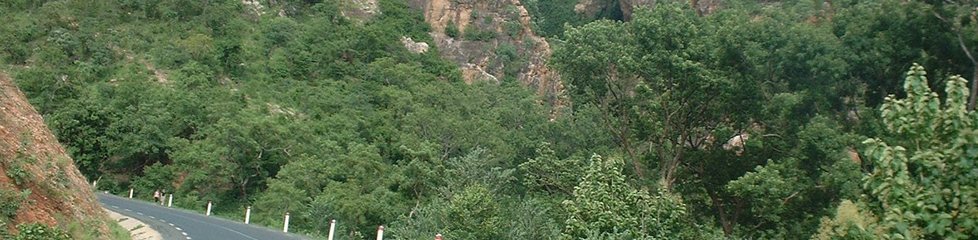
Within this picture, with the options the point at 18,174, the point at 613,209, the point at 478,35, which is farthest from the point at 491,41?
the point at 18,174

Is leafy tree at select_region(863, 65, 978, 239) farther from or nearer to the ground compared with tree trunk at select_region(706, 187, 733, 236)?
farther from the ground

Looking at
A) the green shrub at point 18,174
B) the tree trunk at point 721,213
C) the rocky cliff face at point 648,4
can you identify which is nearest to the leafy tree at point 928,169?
the green shrub at point 18,174

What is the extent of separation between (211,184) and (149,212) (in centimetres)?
1582

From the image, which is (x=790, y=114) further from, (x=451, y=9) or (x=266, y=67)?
(x=451, y=9)

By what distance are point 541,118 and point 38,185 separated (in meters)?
27.0

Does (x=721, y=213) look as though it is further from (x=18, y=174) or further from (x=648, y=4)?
(x=648, y=4)

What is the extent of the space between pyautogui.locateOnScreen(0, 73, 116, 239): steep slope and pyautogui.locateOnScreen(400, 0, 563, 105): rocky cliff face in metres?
55.0

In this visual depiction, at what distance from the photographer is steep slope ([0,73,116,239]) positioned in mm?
12766

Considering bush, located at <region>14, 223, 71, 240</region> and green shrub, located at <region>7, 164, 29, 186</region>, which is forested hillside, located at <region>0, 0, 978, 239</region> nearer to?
bush, located at <region>14, 223, 71, 240</region>

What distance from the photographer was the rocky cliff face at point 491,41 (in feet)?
244

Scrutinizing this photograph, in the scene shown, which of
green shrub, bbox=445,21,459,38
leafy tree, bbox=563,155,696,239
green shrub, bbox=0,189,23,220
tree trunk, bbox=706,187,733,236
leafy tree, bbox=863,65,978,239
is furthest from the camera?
green shrub, bbox=445,21,459,38

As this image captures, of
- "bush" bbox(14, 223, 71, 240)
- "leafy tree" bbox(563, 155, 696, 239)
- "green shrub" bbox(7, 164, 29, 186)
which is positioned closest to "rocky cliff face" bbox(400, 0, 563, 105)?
"leafy tree" bbox(563, 155, 696, 239)

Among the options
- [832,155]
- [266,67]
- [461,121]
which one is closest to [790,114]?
[832,155]

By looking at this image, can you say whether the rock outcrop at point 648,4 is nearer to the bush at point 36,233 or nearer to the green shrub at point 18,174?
the green shrub at point 18,174
